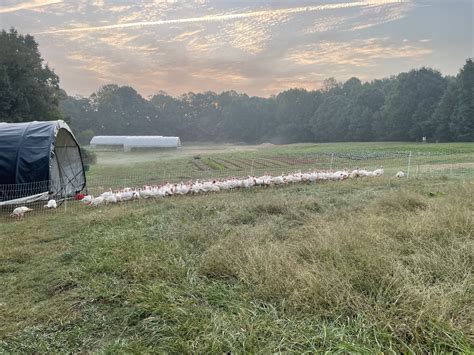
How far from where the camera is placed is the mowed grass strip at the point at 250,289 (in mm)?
2176

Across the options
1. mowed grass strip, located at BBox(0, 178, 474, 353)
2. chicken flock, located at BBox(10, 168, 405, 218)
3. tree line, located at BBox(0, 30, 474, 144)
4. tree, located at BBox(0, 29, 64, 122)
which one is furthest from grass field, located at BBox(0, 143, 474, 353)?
tree line, located at BBox(0, 30, 474, 144)

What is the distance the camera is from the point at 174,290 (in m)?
2.88

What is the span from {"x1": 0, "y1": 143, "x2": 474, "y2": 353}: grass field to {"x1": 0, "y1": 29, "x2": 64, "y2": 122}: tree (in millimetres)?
21318

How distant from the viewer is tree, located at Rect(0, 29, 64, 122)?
69.4 ft

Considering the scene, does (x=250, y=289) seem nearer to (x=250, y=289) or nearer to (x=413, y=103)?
(x=250, y=289)

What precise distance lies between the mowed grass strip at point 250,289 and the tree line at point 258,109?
2293 cm

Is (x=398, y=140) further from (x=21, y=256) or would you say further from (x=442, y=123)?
(x=21, y=256)

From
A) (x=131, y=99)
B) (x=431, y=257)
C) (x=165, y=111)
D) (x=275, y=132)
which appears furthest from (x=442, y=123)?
(x=131, y=99)

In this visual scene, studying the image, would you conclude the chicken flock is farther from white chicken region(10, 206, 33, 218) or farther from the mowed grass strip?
the mowed grass strip

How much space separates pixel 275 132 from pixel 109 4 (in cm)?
5540

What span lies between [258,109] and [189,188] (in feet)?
207

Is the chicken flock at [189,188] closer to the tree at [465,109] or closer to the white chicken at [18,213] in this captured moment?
the white chicken at [18,213]

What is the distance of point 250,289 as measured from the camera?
9.41 feet

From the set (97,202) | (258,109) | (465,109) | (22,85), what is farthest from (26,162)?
(258,109)
